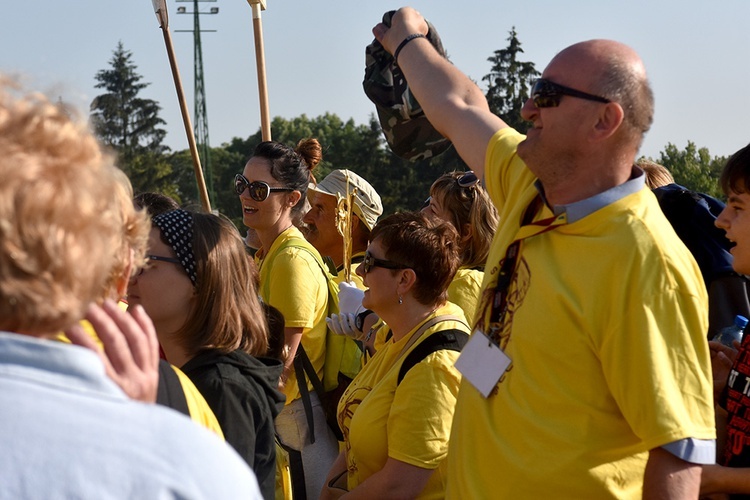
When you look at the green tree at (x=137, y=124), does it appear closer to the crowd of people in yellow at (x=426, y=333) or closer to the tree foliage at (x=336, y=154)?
the tree foliage at (x=336, y=154)

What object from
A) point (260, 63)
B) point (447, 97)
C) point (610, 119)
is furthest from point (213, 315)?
point (260, 63)

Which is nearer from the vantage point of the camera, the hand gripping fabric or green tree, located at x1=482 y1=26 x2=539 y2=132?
the hand gripping fabric

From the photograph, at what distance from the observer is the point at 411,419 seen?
134 inches

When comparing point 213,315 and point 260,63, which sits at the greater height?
point 260,63

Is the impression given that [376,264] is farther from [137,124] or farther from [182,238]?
[137,124]

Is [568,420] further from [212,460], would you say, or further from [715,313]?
[715,313]

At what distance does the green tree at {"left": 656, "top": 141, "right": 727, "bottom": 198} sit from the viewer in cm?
4681

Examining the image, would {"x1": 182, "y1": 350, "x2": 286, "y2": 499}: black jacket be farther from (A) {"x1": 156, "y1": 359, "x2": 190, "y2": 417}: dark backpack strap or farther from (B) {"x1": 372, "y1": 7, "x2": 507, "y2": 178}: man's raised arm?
(B) {"x1": 372, "y1": 7, "x2": 507, "y2": 178}: man's raised arm

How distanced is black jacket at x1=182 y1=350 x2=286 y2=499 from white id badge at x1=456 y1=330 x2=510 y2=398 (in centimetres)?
64

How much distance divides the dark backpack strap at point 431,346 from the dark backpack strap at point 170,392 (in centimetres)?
161

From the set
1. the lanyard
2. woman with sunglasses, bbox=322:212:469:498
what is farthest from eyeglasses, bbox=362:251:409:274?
the lanyard

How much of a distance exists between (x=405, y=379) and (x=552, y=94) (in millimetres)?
1302

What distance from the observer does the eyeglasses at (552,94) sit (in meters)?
2.59

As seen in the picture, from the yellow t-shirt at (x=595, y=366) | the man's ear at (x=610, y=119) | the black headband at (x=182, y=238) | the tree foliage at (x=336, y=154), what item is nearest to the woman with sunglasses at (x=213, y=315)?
the black headband at (x=182, y=238)
